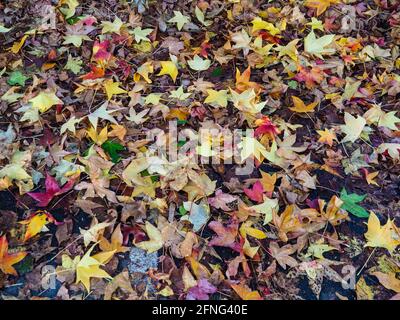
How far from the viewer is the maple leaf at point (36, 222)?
188cm

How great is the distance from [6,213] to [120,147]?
2.15ft

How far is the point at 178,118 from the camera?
7.75 ft

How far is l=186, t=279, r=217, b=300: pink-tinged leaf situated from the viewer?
1.71 meters

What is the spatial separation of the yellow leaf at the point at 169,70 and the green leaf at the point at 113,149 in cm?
67

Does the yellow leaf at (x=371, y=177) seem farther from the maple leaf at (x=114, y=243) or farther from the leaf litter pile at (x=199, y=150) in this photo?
the maple leaf at (x=114, y=243)

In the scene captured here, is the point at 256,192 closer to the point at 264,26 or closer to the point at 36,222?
the point at 36,222

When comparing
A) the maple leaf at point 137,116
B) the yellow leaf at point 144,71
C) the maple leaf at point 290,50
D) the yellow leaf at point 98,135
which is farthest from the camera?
the maple leaf at point 290,50

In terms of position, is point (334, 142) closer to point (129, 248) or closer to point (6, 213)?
point (129, 248)

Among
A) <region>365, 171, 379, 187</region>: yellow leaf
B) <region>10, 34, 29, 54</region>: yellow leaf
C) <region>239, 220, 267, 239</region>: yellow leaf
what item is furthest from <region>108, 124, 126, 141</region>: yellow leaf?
<region>365, 171, 379, 187</region>: yellow leaf

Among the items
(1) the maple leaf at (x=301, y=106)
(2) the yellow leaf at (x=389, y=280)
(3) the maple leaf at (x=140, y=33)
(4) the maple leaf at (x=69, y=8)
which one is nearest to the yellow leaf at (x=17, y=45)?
(4) the maple leaf at (x=69, y=8)

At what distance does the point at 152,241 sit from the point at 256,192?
0.58 meters

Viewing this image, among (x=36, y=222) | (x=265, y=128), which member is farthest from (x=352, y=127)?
(x=36, y=222)

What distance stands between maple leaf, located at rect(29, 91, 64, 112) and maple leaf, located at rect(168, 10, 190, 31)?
1084mm

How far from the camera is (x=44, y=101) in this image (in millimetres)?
2438
